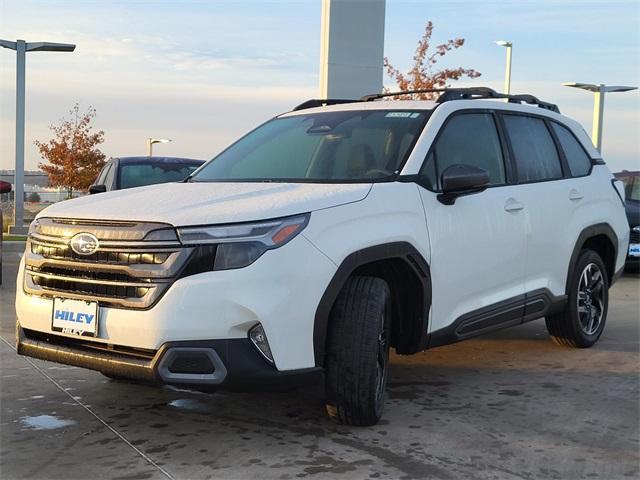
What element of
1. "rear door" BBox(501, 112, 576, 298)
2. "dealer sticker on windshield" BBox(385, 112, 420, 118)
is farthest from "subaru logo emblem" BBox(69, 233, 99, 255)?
"rear door" BBox(501, 112, 576, 298)

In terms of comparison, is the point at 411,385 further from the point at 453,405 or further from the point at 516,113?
the point at 516,113

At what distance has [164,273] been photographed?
142 inches

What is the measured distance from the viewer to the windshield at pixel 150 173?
960 cm

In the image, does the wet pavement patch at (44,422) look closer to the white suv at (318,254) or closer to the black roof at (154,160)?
the white suv at (318,254)

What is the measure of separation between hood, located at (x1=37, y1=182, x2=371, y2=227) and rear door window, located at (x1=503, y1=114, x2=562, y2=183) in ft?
5.70

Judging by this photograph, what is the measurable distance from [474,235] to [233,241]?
178 centimetres

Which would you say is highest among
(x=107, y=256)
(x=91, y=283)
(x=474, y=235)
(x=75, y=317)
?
(x=474, y=235)

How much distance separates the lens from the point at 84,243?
3.82 metres

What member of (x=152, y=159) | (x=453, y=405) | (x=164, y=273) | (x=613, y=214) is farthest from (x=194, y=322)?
(x=152, y=159)

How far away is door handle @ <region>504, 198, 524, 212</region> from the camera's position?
17.0 feet

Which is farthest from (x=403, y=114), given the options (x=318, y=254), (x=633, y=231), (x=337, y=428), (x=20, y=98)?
(x=20, y=98)

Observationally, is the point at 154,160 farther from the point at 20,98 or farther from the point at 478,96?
the point at 20,98

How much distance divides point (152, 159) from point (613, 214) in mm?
5583

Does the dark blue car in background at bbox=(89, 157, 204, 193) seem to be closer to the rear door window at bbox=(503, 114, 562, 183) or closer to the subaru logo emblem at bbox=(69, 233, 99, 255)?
the rear door window at bbox=(503, 114, 562, 183)
